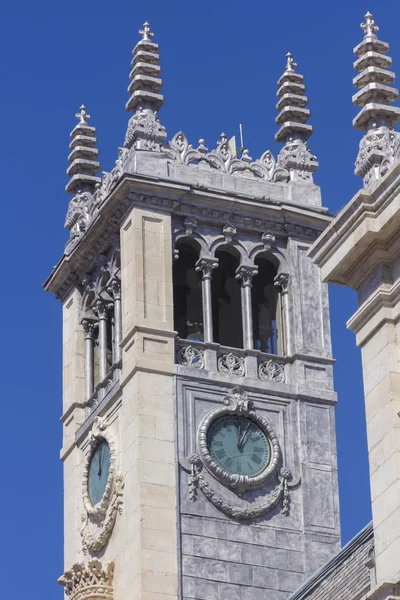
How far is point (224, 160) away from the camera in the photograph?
65.5m

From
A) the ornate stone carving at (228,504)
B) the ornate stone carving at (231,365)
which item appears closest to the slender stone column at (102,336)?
the ornate stone carving at (231,365)

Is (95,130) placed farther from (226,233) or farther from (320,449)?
(320,449)

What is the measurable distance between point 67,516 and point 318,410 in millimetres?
7955

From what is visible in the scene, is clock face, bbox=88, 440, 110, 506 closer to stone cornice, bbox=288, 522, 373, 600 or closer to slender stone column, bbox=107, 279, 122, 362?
slender stone column, bbox=107, 279, 122, 362

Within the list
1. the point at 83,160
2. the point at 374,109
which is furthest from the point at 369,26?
the point at 83,160

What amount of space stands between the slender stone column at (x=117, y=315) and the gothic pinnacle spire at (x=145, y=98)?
13.0ft

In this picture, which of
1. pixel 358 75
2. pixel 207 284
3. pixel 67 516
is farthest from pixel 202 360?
pixel 358 75

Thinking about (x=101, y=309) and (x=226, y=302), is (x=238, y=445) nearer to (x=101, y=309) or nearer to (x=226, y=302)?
(x=226, y=302)

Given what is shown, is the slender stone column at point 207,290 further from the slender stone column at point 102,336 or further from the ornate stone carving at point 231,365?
the slender stone column at point 102,336

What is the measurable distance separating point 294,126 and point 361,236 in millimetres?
26737

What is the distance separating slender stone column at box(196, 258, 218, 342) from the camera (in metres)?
62.6

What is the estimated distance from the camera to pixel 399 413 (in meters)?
39.2

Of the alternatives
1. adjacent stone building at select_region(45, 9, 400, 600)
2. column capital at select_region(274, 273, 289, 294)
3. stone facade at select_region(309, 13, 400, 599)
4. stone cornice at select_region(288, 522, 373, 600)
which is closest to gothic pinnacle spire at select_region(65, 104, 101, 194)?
adjacent stone building at select_region(45, 9, 400, 600)

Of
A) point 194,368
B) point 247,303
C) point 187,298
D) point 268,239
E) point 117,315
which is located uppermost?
point 268,239
